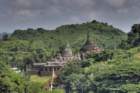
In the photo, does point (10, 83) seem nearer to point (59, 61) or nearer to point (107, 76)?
point (107, 76)

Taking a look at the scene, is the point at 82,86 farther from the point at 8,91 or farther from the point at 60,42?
the point at 60,42

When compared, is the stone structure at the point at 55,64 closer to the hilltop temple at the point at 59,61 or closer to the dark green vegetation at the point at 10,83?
the hilltop temple at the point at 59,61

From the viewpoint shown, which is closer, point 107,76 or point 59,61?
point 107,76

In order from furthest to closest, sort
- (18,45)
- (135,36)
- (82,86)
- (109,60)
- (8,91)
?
(18,45), (135,36), (109,60), (82,86), (8,91)

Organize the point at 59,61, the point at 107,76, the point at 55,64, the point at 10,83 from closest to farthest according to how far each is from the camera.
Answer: the point at 10,83, the point at 107,76, the point at 55,64, the point at 59,61

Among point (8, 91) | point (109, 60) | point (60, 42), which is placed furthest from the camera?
point (60, 42)

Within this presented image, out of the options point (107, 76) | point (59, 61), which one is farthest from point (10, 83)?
point (59, 61)

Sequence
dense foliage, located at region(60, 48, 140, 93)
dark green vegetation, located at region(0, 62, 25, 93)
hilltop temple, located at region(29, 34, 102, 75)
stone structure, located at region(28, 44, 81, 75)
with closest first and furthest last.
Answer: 1. dark green vegetation, located at region(0, 62, 25, 93)
2. dense foliage, located at region(60, 48, 140, 93)
3. stone structure, located at region(28, 44, 81, 75)
4. hilltop temple, located at region(29, 34, 102, 75)

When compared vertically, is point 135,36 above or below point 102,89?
above

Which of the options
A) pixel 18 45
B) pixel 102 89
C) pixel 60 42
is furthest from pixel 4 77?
pixel 60 42

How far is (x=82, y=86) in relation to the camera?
273 feet

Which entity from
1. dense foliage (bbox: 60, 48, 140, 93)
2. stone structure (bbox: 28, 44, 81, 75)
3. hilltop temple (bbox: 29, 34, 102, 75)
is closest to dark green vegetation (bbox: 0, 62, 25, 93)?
dense foliage (bbox: 60, 48, 140, 93)

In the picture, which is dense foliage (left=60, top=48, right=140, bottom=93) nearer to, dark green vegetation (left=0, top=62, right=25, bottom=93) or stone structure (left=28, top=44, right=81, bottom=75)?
dark green vegetation (left=0, top=62, right=25, bottom=93)

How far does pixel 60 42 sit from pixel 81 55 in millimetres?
79583
